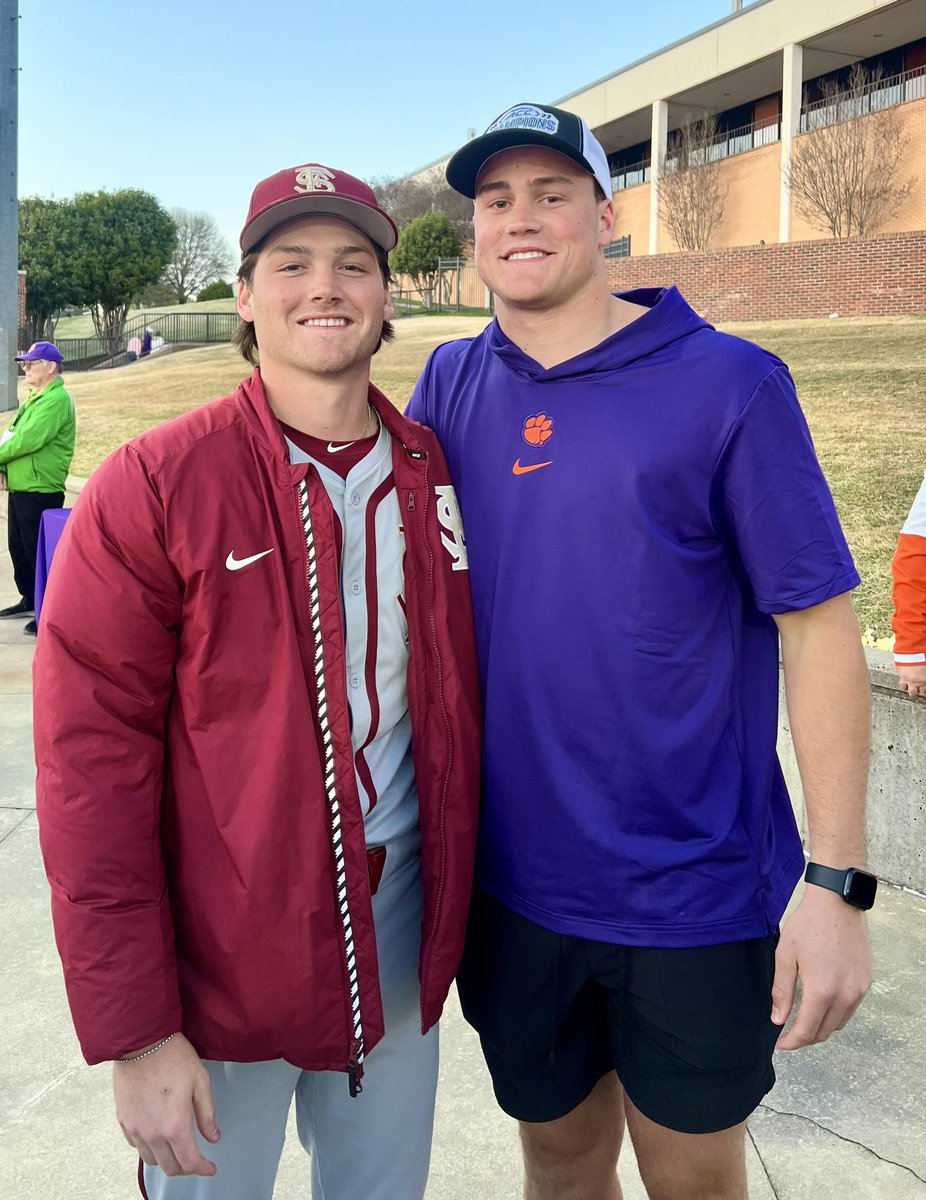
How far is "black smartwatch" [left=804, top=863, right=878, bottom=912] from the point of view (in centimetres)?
186

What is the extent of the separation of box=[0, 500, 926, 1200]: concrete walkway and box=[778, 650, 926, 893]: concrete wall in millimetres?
431

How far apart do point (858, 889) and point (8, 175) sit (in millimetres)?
17246

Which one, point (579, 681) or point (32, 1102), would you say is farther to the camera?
point (32, 1102)

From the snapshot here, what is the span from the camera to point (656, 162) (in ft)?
121

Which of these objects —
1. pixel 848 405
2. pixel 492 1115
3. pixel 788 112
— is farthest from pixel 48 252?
pixel 492 1115

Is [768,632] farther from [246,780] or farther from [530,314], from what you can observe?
[246,780]

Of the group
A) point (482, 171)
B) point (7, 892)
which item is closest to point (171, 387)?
point (7, 892)

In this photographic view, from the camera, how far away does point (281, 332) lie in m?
1.91

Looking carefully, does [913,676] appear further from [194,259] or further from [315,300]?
[194,259]

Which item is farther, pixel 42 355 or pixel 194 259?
pixel 194 259

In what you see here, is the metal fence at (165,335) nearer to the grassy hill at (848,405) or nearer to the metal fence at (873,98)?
the grassy hill at (848,405)

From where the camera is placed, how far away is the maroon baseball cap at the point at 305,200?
189cm

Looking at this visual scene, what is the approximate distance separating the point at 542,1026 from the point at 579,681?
704mm

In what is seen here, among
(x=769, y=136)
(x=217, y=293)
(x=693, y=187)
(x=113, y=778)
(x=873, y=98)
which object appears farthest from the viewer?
(x=217, y=293)
